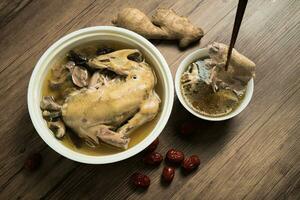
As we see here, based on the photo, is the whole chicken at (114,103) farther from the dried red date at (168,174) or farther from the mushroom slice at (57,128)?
the dried red date at (168,174)

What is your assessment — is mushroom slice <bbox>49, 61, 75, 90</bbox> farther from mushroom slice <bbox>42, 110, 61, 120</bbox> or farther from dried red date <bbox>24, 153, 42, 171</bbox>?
dried red date <bbox>24, 153, 42, 171</bbox>

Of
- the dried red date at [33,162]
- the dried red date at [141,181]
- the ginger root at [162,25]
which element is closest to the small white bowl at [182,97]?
the ginger root at [162,25]

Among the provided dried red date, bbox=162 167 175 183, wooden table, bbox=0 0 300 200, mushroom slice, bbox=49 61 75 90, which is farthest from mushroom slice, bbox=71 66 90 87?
dried red date, bbox=162 167 175 183

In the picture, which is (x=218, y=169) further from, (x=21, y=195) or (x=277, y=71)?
(x=21, y=195)

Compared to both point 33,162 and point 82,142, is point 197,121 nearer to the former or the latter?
point 82,142

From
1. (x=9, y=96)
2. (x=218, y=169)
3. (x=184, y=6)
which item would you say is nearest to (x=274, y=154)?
(x=218, y=169)

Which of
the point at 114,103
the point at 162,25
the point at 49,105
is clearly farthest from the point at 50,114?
the point at 162,25
